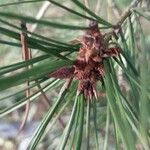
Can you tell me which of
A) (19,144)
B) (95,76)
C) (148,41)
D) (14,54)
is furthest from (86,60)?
(19,144)

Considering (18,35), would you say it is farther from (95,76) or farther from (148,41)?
(148,41)

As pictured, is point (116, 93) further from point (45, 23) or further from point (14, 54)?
point (14, 54)

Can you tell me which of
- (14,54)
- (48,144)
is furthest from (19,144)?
→ (14,54)

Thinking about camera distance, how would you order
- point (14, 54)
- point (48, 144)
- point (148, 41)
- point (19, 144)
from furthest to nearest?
point (19, 144)
point (48, 144)
point (14, 54)
point (148, 41)

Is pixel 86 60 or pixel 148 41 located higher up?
pixel 148 41

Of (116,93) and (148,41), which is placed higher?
(148,41)

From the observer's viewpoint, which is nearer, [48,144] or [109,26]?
[109,26]

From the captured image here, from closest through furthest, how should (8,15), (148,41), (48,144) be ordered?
(8,15), (148,41), (48,144)

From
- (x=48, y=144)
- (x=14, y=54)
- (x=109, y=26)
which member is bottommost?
(x=48, y=144)

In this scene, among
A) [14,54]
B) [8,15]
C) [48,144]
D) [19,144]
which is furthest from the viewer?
[19,144]
